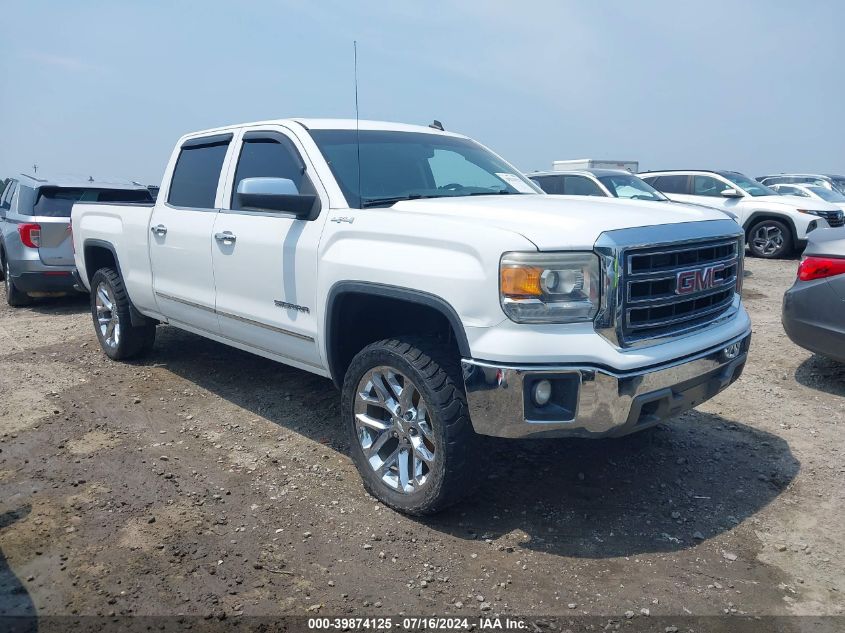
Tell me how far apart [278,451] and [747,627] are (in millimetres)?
2772

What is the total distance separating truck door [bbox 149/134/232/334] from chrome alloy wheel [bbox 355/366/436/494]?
1.68m

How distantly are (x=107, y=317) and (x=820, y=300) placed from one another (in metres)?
6.08

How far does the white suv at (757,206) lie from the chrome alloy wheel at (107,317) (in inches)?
401

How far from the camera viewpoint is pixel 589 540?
3330 millimetres

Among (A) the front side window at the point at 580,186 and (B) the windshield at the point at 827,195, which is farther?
(B) the windshield at the point at 827,195

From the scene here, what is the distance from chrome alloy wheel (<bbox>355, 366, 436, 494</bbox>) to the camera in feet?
11.2

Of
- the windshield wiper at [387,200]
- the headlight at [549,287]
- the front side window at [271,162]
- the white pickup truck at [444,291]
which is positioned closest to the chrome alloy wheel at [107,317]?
the white pickup truck at [444,291]

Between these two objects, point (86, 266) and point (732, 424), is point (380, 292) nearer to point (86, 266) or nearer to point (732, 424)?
point (732, 424)

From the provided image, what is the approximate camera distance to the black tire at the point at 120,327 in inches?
239

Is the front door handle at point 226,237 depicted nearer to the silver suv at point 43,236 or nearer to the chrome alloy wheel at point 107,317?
the chrome alloy wheel at point 107,317

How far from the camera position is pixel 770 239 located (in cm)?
1318

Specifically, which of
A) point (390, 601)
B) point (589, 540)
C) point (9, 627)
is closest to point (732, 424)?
point (589, 540)

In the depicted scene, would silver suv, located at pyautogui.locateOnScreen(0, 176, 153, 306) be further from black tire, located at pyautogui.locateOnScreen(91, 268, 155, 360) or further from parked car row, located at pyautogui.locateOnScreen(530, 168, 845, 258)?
parked car row, located at pyautogui.locateOnScreen(530, 168, 845, 258)

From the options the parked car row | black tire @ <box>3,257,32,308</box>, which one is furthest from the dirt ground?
the parked car row
